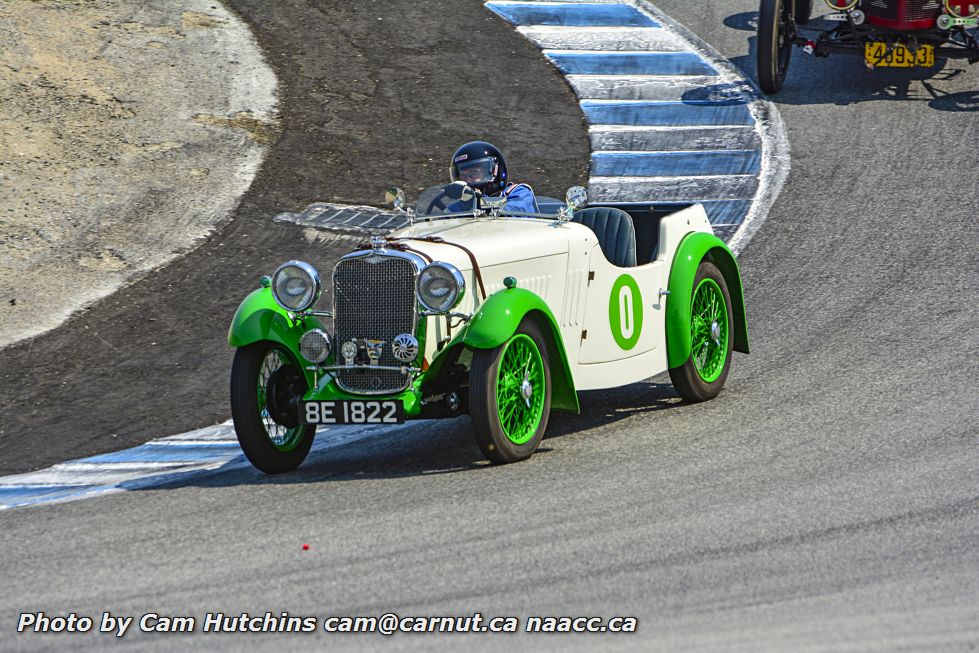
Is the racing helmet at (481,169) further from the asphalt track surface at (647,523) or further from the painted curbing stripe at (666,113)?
the painted curbing stripe at (666,113)

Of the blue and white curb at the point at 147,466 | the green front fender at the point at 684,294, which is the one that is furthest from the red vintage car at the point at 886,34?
the blue and white curb at the point at 147,466

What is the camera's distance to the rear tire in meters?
14.2

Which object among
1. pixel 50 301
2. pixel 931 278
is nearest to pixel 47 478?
pixel 50 301

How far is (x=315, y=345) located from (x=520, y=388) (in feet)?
3.29

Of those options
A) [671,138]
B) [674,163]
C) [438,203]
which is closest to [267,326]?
[438,203]

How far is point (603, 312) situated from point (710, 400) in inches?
36.3

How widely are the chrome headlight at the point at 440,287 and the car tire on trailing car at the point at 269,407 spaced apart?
0.83 metres

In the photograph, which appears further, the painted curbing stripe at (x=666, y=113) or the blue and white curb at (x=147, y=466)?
the painted curbing stripe at (x=666, y=113)

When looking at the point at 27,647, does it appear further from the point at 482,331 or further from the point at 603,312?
the point at 603,312

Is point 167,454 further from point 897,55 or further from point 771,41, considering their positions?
point 897,55

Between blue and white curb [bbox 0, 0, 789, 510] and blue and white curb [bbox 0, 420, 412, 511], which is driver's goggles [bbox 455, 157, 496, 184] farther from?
blue and white curb [bbox 0, 420, 412, 511]

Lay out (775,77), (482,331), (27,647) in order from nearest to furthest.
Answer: (27,647) < (482,331) < (775,77)

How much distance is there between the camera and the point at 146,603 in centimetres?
459

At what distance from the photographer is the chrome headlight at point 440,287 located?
6.17m
